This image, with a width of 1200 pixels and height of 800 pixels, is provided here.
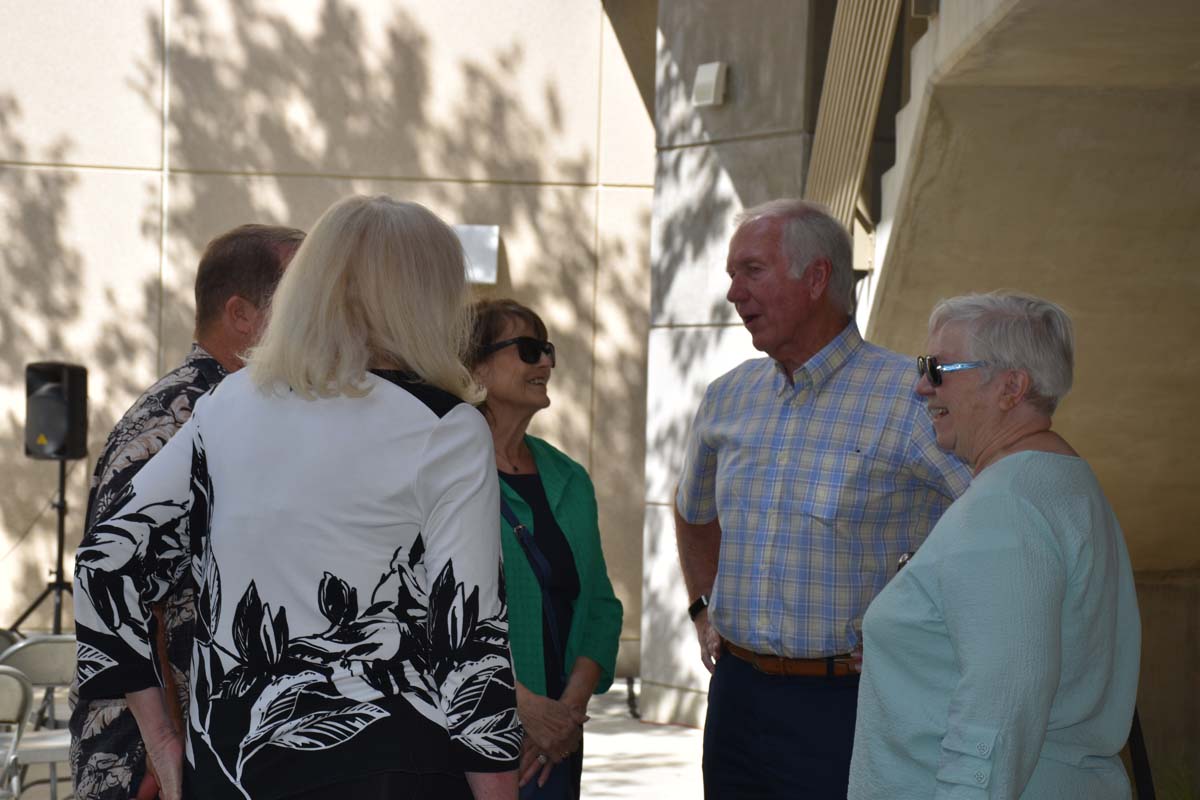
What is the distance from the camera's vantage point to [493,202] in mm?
9727

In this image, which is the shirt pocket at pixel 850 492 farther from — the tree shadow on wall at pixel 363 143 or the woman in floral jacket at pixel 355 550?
the tree shadow on wall at pixel 363 143

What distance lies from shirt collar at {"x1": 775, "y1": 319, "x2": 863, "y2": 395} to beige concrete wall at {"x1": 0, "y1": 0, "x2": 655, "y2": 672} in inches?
248

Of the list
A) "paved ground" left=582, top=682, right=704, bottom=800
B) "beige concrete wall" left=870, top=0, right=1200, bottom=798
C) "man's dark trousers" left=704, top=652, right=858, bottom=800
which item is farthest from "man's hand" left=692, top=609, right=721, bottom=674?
"paved ground" left=582, top=682, right=704, bottom=800

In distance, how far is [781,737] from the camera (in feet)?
10.5

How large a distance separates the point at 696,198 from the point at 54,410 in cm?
432

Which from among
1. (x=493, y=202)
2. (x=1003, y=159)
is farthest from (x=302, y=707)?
(x=493, y=202)

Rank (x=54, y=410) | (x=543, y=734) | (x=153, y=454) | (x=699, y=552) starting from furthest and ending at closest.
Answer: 1. (x=54, y=410)
2. (x=699, y=552)
3. (x=543, y=734)
4. (x=153, y=454)

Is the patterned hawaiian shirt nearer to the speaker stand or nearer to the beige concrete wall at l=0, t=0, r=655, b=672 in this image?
the speaker stand

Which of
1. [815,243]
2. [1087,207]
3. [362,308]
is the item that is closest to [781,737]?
[815,243]

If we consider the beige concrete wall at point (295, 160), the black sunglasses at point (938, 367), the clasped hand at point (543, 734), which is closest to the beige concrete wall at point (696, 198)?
the beige concrete wall at point (295, 160)

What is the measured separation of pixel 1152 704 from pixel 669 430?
2.71m

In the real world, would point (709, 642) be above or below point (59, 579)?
above

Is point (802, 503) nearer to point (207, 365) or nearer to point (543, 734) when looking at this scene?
point (543, 734)

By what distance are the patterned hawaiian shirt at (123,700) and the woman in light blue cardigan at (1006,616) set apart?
44.7 inches
